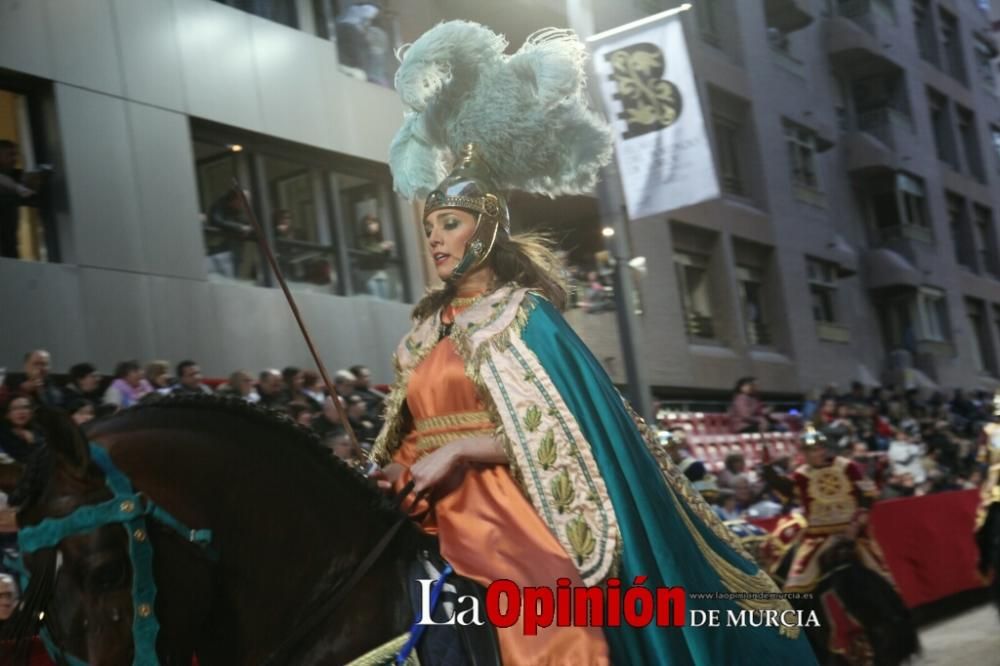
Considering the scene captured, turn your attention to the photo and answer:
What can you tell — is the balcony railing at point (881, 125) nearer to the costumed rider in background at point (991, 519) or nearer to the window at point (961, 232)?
the window at point (961, 232)

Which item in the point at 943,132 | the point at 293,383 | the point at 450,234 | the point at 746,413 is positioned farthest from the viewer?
the point at 943,132

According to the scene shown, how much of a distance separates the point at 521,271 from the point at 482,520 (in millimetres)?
871

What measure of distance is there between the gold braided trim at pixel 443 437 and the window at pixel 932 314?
32106 millimetres

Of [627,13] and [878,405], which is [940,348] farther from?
[627,13]

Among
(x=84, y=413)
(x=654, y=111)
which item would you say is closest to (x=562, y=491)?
(x=84, y=413)

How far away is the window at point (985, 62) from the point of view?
4369 centimetres

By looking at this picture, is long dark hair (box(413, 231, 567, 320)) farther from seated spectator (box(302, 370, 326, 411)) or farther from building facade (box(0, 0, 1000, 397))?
seated spectator (box(302, 370, 326, 411))

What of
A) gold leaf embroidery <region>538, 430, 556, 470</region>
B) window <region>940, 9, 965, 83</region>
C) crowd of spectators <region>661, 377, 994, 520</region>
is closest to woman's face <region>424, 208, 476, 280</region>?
gold leaf embroidery <region>538, 430, 556, 470</region>

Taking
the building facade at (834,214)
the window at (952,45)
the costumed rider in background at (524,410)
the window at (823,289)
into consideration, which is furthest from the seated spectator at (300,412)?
the window at (952,45)

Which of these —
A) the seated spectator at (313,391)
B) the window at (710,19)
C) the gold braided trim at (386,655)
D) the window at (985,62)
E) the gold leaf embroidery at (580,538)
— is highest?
the window at (985,62)

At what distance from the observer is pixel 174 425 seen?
341 centimetres

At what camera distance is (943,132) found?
132 feet

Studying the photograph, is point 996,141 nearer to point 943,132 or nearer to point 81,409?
point 943,132

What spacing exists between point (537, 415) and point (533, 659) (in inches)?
27.1
